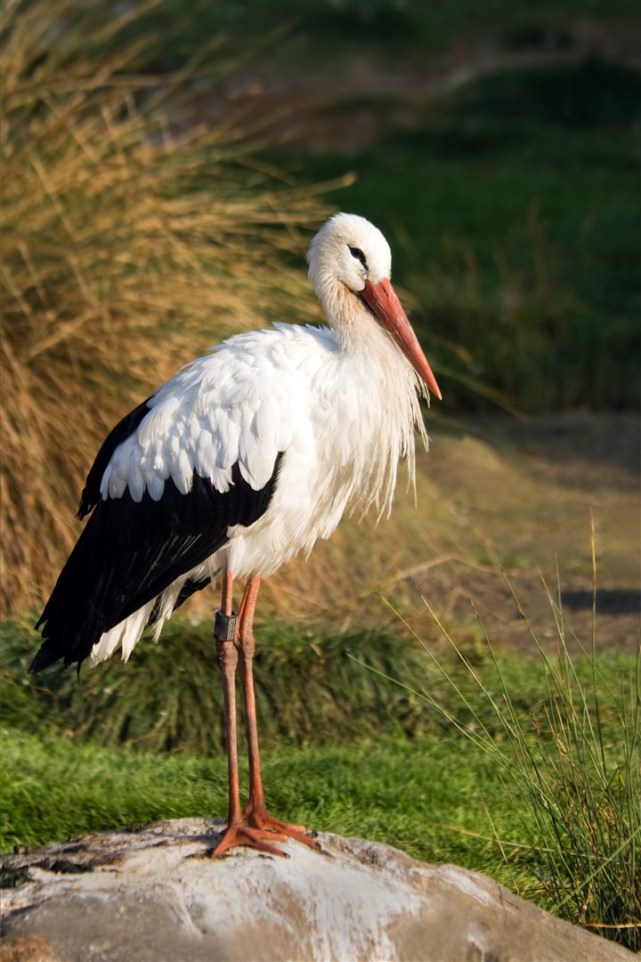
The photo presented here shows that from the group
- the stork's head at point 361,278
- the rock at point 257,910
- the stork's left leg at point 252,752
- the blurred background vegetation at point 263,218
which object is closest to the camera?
the rock at point 257,910

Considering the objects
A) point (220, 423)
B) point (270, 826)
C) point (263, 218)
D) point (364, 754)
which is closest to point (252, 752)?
point (270, 826)

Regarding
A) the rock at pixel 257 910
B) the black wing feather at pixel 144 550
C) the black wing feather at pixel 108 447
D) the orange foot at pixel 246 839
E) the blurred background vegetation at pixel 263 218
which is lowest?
the rock at pixel 257 910

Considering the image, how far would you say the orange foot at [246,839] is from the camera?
3.85m

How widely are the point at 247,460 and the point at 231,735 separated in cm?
71

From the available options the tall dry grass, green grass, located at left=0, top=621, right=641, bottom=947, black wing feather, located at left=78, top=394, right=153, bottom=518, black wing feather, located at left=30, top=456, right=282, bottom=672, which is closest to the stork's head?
black wing feather, located at left=30, top=456, right=282, bottom=672

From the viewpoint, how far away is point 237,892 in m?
3.54

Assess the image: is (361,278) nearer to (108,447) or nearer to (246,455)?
(246,455)

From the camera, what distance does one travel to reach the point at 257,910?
348cm

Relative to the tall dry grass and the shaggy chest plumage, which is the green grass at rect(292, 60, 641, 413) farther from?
the shaggy chest plumage

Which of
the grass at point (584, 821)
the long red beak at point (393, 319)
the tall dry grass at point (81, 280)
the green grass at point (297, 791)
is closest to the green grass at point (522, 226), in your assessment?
the tall dry grass at point (81, 280)

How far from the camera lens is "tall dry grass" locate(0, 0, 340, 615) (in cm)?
648

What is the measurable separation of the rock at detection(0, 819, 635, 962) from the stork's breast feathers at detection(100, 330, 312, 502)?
104 cm

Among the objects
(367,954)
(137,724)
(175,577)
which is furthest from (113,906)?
(137,724)

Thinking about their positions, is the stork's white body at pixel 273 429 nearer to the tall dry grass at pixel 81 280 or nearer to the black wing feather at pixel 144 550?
the black wing feather at pixel 144 550
